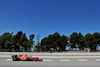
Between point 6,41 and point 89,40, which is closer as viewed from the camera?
point 89,40

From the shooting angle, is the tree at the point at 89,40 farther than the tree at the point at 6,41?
Yes

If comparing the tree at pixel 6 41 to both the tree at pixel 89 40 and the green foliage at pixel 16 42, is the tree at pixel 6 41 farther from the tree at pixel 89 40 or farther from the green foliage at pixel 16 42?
the tree at pixel 89 40

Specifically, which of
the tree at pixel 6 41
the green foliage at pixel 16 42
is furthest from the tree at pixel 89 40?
the tree at pixel 6 41

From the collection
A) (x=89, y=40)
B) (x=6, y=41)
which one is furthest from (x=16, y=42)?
(x=89, y=40)

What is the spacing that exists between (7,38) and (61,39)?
28579 millimetres

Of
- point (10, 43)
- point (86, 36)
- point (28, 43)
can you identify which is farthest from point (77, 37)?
point (10, 43)

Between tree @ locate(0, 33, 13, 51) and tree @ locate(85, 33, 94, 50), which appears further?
tree @ locate(85, 33, 94, 50)

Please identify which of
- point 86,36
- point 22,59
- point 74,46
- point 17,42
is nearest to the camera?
point 22,59

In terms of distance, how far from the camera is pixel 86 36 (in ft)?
160

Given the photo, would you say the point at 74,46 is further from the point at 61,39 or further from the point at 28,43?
the point at 28,43

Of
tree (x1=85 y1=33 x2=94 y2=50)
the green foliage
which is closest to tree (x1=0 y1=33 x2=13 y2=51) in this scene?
the green foliage

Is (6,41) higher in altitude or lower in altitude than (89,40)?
higher

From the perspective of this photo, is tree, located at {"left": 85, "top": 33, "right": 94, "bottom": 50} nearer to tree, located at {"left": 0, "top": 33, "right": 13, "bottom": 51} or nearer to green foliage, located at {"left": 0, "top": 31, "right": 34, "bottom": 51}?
green foliage, located at {"left": 0, "top": 31, "right": 34, "bottom": 51}

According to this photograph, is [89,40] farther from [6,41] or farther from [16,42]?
[6,41]
